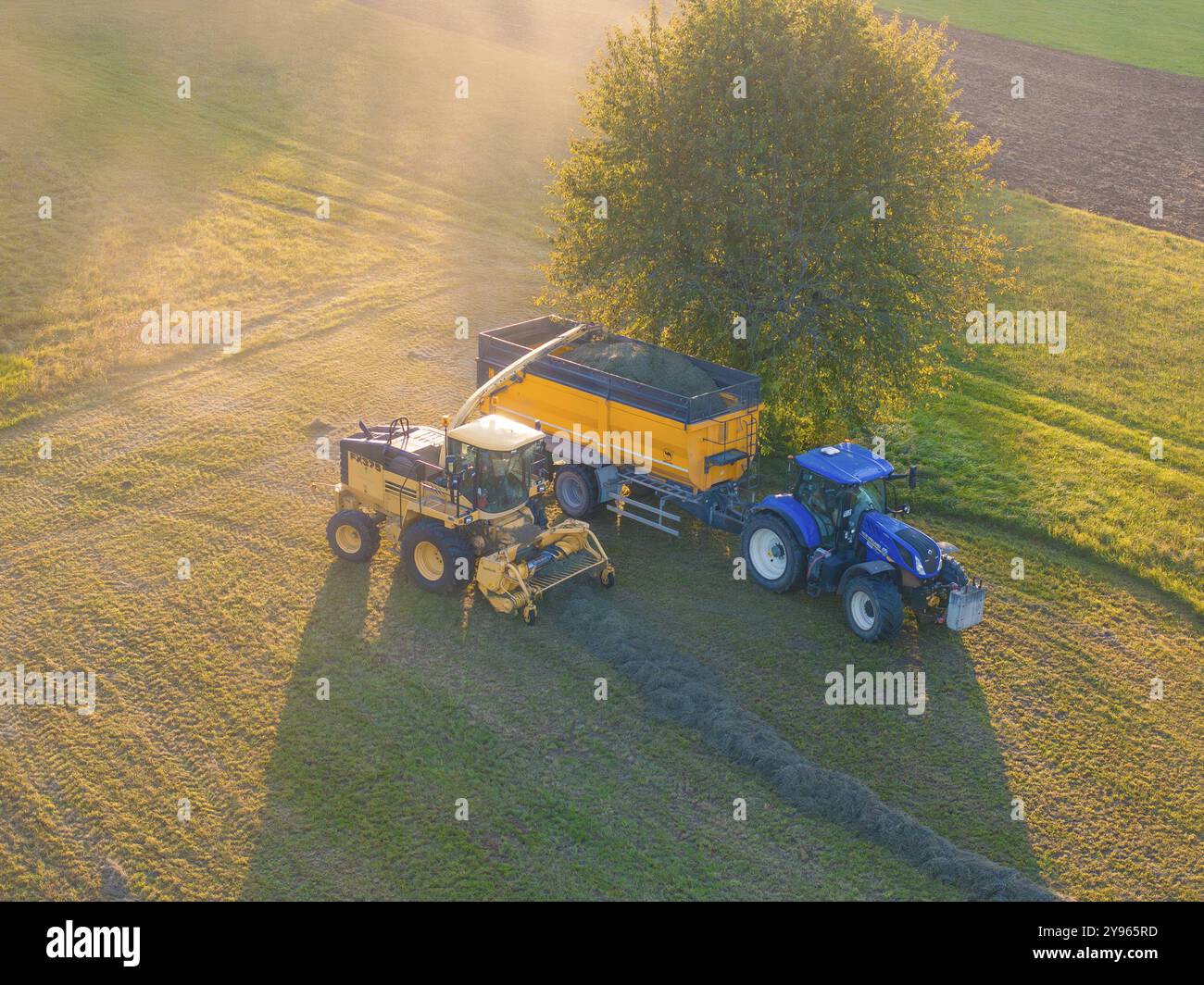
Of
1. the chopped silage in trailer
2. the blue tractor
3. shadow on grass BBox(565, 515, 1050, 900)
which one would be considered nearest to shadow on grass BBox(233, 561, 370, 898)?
shadow on grass BBox(565, 515, 1050, 900)

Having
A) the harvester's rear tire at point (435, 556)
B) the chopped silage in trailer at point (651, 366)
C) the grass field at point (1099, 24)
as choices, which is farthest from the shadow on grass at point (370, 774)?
the grass field at point (1099, 24)

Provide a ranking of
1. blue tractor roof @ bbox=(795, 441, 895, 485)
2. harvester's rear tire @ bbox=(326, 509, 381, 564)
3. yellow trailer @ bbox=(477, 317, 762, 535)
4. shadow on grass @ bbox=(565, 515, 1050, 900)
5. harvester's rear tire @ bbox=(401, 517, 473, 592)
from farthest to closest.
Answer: yellow trailer @ bbox=(477, 317, 762, 535), harvester's rear tire @ bbox=(326, 509, 381, 564), harvester's rear tire @ bbox=(401, 517, 473, 592), blue tractor roof @ bbox=(795, 441, 895, 485), shadow on grass @ bbox=(565, 515, 1050, 900)

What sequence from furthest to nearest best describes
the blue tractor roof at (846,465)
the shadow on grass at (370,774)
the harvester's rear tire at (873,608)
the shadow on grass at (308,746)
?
1. the blue tractor roof at (846,465)
2. the harvester's rear tire at (873,608)
3. the shadow on grass at (308,746)
4. the shadow on grass at (370,774)

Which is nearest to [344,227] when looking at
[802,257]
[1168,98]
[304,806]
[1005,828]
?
[802,257]

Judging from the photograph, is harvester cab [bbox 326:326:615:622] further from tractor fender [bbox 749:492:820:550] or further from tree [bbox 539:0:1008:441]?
tree [bbox 539:0:1008:441]

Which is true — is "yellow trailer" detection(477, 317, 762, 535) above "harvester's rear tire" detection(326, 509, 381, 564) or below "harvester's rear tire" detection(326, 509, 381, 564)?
above

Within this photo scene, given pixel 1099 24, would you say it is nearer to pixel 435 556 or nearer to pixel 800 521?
pixel 800 521

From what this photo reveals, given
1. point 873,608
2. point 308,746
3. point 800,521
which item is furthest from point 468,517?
point 873,608

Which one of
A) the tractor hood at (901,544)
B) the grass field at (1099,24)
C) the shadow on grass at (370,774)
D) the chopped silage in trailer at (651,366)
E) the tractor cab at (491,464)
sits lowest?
the shadow on grass at (370,774)

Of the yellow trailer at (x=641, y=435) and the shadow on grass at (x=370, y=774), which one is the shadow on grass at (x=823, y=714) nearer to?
the yellow trailer at (x=641, y=435)
